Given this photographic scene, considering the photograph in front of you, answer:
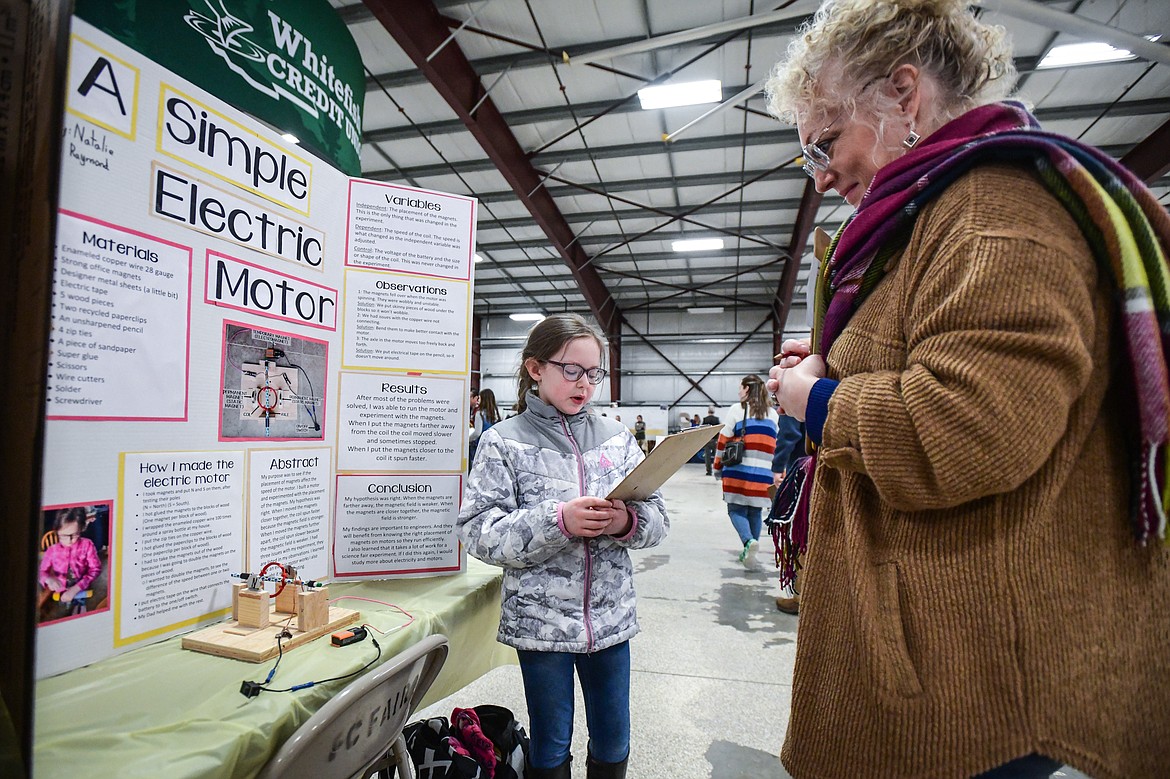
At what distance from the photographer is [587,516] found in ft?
4.16

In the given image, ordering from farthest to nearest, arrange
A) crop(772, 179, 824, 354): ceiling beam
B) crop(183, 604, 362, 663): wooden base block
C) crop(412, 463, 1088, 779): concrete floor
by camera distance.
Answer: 1. crop(772, 179, 824, 354): ceiling beam
2. crop(412, 463, 1088, 779): concrete floor
3. crop(183, 604, 362, 663): wooden base block

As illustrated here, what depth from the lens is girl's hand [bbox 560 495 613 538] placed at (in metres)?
1.27

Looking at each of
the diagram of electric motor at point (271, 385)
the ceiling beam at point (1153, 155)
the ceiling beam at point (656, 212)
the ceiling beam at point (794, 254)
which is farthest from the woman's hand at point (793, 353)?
the ceiling beam at point (656, 212)

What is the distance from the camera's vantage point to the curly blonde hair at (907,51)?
0.79 metres

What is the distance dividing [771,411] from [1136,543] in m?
4.06

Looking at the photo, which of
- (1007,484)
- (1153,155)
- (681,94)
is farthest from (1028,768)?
(1153,155)

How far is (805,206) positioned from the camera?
904cm

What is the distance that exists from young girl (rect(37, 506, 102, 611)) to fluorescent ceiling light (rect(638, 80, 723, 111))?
6.16 m

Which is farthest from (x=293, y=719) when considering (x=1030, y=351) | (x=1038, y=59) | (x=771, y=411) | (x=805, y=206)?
(x=805, y=206)

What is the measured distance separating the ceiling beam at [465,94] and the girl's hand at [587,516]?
4.90 m

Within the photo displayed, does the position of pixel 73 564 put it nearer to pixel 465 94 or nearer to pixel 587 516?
pixel 587 516

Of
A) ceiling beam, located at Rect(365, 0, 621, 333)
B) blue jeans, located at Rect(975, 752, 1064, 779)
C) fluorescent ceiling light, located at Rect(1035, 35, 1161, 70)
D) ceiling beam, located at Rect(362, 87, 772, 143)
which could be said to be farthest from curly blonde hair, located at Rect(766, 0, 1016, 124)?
fluorescent ceiling light, located at Rect(1035, 35, 1161, 70)

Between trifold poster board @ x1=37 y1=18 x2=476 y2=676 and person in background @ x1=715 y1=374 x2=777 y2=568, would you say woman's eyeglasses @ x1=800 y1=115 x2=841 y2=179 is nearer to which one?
trifold poster board @ x1=37 y1=18 x2=476 y2=676

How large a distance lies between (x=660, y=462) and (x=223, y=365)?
0.98m
